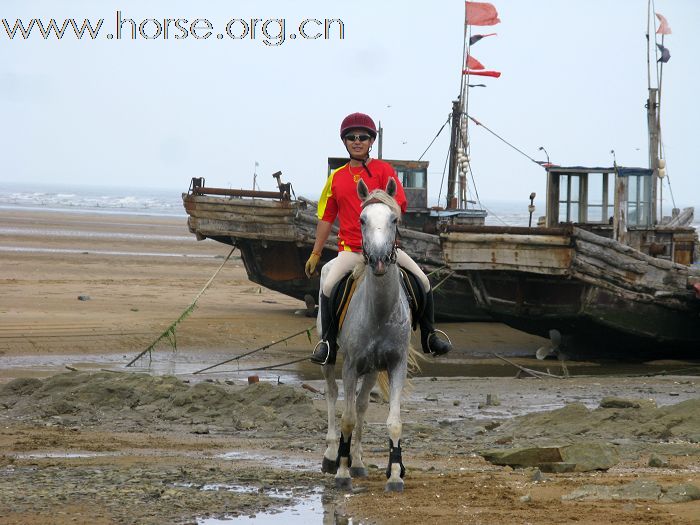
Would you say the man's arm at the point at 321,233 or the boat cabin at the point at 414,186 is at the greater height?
the boat cabin at the point at 414,186

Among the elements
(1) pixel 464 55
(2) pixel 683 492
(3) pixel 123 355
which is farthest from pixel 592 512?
(1) pixel 464 55

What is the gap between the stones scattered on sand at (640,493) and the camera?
7133 millimetres

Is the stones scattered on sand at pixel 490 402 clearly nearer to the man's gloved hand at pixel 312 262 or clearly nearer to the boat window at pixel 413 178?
the man's gloved hand at pixel 312 262

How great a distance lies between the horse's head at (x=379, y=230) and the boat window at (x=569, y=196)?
12756 mm

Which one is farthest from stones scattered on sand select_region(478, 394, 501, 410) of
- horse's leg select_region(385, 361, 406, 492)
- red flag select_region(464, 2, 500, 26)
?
red flag select_region(464, 2, 500, 26)

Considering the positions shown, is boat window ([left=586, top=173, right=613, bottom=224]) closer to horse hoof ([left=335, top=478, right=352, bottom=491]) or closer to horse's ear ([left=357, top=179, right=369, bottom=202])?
horse's ear ([left=357, top=179, right=369, bottom=202])

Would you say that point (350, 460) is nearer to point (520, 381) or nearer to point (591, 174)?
point (520, 381)

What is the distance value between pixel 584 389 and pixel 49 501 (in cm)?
879

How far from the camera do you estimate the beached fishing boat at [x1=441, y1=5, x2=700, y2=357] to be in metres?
17.3

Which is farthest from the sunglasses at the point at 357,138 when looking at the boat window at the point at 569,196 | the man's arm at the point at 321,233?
the boat window at the point at 569,196

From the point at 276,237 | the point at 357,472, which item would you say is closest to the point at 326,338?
the point at 357,472

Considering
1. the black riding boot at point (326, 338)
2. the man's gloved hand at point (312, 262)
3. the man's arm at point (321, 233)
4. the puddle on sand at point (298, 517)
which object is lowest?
the puddle on sand at point (298, 517)

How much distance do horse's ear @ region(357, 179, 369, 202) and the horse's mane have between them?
0.27 feet

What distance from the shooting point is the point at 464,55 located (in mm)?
29219
